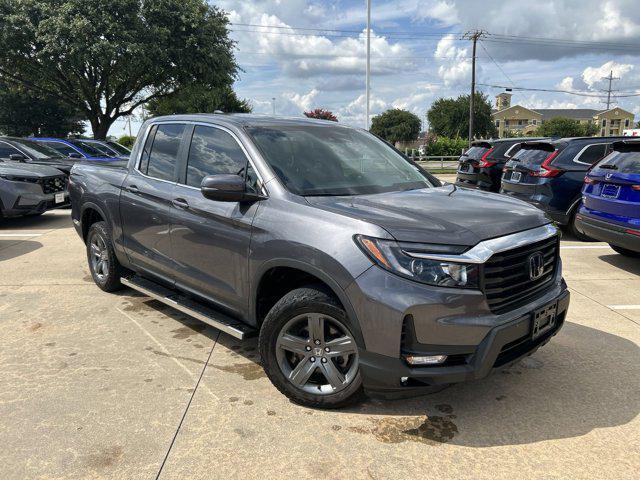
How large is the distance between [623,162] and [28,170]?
31.9 feet

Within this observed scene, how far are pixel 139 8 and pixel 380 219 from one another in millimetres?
21166

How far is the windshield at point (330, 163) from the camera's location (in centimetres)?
349

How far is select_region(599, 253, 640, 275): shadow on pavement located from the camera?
22.0ft

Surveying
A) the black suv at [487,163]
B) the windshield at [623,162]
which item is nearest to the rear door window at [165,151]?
the windshield at [623,162]

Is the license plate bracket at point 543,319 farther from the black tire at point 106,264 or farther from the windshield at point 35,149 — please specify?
the windshield at point 35,149

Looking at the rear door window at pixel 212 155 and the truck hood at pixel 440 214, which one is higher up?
the rear door window at pixel 212 155

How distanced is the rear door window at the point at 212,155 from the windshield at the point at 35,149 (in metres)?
9.58

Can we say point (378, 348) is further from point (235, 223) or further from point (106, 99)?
point (106, 99)

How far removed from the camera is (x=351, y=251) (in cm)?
277

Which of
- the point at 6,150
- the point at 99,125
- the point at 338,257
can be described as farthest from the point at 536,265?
the point at 99,125

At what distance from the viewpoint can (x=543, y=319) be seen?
308 cm

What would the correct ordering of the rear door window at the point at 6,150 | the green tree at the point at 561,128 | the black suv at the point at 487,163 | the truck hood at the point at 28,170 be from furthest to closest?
the green tree at the point at 561,128 < the rear door window at the point at 6,150 < the black suv at the point at 487,163 < the truck hood at the point at 28,170

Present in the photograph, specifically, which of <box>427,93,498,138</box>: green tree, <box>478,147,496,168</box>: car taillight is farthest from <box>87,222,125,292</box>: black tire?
<box>427,93,498,138</box>: green tree

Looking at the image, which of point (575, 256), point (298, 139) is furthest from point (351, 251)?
point (575, 256)
